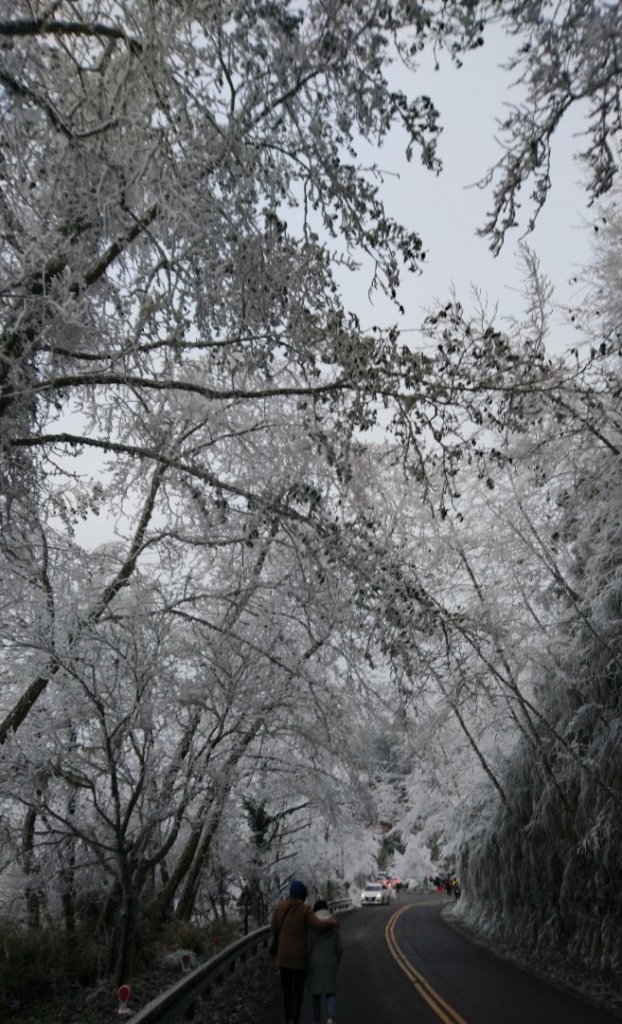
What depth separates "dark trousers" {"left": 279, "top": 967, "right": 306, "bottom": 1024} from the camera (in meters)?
7.81

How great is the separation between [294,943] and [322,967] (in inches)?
13.9

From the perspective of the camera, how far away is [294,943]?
25.9 ft

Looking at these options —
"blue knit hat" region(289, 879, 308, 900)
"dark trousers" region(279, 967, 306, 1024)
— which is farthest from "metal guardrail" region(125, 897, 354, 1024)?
"blue knit hat" region(289, 879, 308, 900)

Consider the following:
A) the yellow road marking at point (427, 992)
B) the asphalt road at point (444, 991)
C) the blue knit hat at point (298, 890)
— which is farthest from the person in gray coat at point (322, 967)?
the yellow road marking at point (427, 992)

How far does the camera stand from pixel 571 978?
11859mm

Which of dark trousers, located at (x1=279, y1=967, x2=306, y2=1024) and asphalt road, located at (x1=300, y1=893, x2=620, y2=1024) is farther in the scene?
asphalt road, located at (x1=300, y1=893, x2=620, y2=1024)

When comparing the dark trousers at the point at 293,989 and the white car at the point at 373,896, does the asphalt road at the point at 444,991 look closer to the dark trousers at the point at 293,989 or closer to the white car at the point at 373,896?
the dark trousers at the point at 293,989

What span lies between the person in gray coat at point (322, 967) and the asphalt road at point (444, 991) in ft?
4.25

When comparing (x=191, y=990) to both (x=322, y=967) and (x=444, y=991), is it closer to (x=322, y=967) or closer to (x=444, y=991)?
(x=322, y=967)

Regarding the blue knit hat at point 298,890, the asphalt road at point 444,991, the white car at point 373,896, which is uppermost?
the white car at point 373,896

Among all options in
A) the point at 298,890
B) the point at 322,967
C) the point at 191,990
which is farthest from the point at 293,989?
→ the point at 191,990

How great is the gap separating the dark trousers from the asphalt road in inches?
48.6

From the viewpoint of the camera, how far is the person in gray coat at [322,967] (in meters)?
7.68

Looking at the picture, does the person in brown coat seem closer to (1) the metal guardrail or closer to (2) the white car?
(1) the metal guardrail
